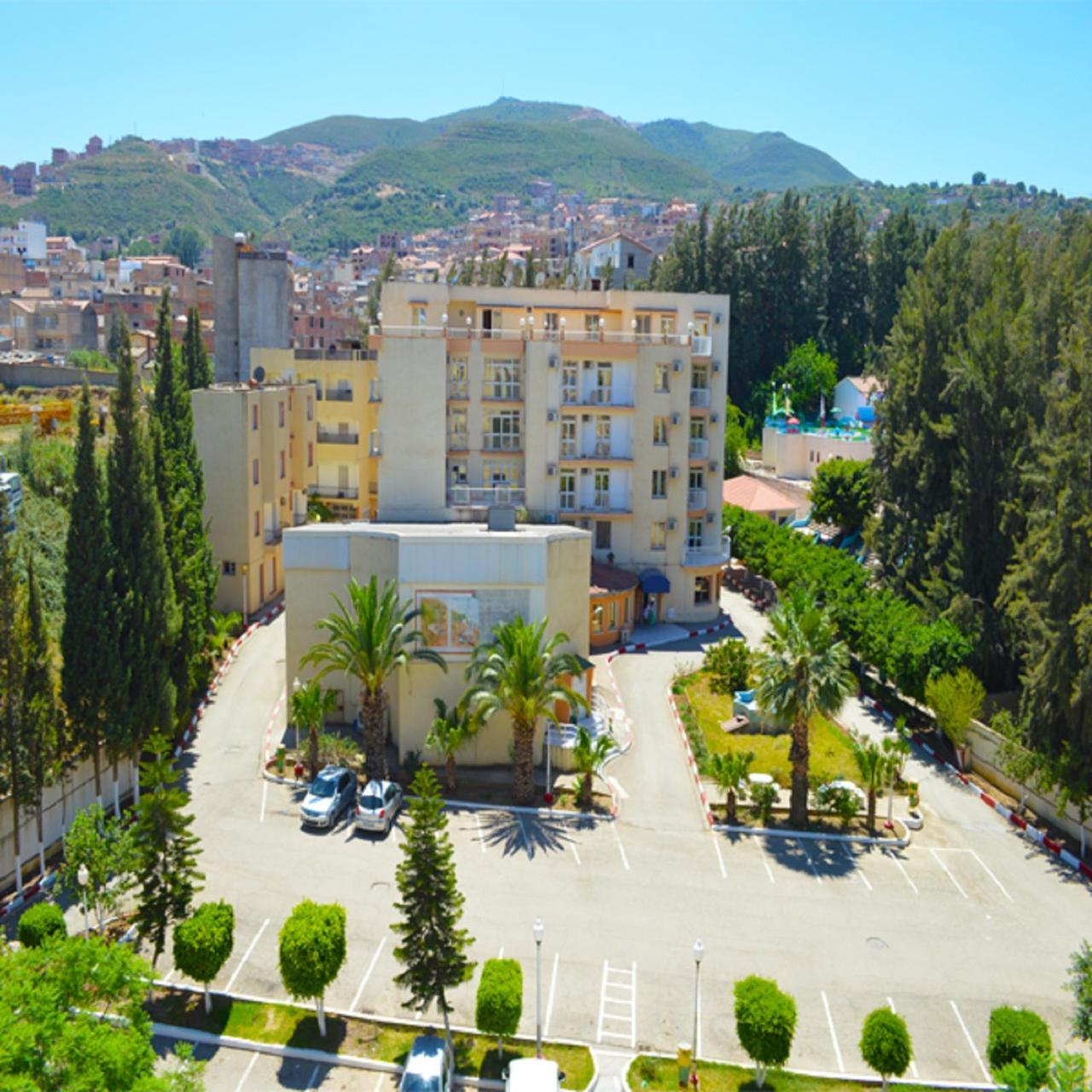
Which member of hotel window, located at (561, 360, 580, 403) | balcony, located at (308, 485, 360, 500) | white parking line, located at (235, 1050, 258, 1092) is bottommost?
white parking line, located at (235, 1050, 258, 1092)

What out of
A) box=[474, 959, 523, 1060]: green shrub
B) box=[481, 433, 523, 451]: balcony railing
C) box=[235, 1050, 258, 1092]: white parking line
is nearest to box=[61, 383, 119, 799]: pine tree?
box=[235, 1050, 258, 1092]: white parking line

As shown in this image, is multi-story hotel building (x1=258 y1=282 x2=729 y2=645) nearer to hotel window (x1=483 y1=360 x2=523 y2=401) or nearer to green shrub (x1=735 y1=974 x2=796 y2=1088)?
hotel window (x1=483 y1=360 x2=523 y2=401)

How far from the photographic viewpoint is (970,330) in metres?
43.5

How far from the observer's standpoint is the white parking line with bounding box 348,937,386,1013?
23.7m

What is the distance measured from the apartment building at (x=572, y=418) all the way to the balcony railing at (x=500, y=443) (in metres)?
0.05

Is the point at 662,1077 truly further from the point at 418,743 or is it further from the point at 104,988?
the point at 418,743

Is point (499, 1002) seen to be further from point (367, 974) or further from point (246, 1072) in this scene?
point (246, 1072)

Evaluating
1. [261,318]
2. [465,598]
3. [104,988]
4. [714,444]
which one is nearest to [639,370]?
[714,444]

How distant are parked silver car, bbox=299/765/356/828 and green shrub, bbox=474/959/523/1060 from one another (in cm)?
1025

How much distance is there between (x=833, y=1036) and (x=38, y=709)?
18.5m

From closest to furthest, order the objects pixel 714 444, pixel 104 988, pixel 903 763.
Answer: pixel 104 988
pixel 903 763
pixel 714 444

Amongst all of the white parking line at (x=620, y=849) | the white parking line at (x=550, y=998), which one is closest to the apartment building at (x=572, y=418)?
the white parking line at (x=620, y=849)

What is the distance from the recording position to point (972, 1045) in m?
22.8

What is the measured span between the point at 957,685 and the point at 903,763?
293 centimetres
